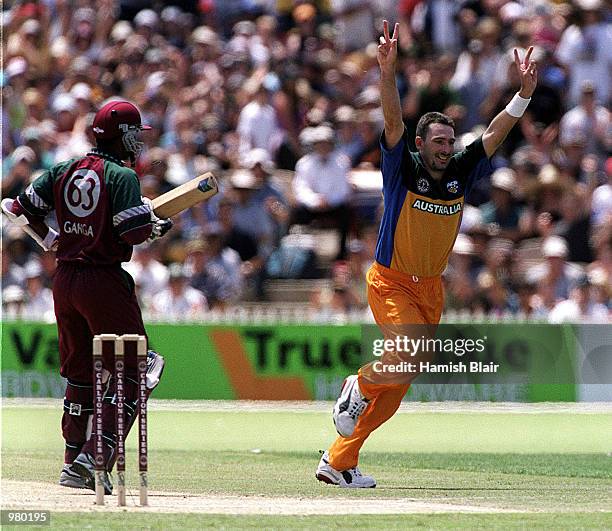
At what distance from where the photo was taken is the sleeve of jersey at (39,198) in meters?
9.60

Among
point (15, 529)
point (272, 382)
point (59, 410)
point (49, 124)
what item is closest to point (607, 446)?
point (272, 382)

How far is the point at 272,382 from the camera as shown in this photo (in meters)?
16.2

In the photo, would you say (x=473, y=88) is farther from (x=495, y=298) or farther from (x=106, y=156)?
(x=106, y=156)

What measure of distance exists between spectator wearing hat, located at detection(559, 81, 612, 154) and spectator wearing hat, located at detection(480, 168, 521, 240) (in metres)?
1.04

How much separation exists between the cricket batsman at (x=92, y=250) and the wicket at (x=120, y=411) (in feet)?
2.09

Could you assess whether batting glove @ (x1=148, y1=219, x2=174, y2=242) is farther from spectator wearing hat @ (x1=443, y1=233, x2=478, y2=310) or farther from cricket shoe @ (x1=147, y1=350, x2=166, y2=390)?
spectator wearing hat @ (x1=443, y1=233, x2=478, y2=310)

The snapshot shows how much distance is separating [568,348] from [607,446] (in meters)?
2.99

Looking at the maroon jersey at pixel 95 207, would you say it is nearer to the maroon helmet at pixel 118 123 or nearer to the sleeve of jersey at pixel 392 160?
the maroon helmet at pixel 118 123

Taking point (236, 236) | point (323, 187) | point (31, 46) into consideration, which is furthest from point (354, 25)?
point (31, 46)

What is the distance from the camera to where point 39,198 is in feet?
31.6

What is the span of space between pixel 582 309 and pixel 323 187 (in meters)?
3.54

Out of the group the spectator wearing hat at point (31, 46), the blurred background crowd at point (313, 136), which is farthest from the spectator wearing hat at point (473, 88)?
the spectator wearing hat at point (31, 46)

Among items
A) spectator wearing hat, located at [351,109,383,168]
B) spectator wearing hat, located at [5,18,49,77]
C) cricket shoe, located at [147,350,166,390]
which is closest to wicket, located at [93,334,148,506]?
cricket shoe, located at [147,350,166,390]

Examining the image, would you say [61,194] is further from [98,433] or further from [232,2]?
[232,2]
